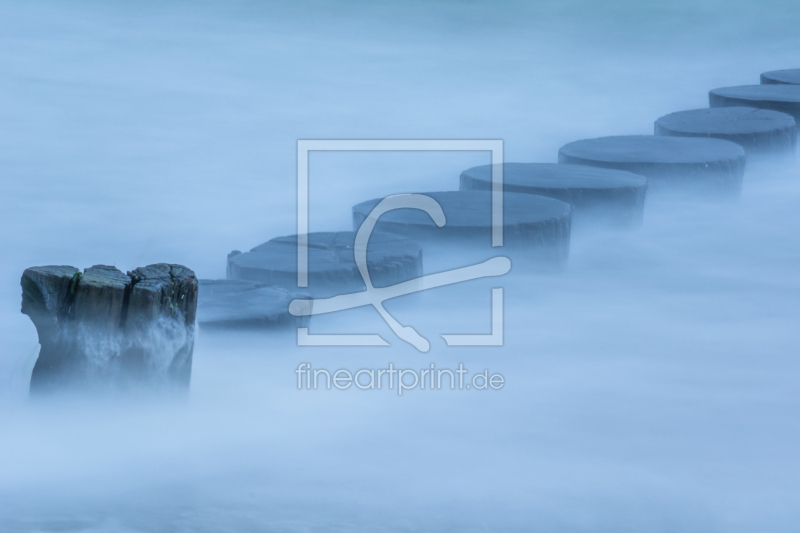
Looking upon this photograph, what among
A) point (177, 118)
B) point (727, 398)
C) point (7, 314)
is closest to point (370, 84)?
point (177, 118)

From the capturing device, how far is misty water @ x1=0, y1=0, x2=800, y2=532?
3029 millimetres

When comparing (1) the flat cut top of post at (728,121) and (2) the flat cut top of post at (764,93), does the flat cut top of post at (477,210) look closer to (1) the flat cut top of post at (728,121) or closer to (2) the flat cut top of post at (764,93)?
(1) the flat cut top of post at (728,121)

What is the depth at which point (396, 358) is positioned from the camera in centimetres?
412

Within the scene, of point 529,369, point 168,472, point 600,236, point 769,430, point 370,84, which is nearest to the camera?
point 168,472

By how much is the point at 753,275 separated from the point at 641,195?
2.70ft

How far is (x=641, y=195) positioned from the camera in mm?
6031

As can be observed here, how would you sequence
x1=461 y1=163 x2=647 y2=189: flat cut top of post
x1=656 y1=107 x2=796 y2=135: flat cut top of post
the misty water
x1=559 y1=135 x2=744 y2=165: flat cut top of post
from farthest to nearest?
1. x1=656 y1=107 x2=796 y2=135: flat cut top of post
2. x1=559 y1=135 x2=744 y2=165: flat cut top of post
3. x1=461 y1=163 x2=647 y2=189: flat cut top of post
4. the misty water

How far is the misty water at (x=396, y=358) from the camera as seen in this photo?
3.03 meters

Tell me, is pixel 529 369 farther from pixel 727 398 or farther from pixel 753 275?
pixel 753 275

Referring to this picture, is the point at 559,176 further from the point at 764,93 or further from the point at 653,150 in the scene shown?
the point at 764,93

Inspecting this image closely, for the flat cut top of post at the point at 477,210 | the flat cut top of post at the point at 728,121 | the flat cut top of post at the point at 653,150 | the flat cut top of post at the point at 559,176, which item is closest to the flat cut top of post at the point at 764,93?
the flat cut top of post at the point at 728,121

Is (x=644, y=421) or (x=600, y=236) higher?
(x=600, y=236)

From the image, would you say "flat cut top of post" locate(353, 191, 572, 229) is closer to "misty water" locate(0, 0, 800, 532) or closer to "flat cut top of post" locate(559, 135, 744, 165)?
"misty water" locate(0, 0, 800, 532)

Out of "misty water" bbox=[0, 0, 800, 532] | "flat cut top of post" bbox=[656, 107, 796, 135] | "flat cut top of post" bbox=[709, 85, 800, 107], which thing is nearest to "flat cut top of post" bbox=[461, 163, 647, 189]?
Result: "misty water" bbox=[0, 0, 800, 532]
